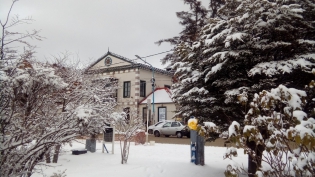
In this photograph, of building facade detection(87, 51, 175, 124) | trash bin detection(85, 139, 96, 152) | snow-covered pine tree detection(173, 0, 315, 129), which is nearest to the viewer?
snow-covered pine tree detection(173, 0, 315, 129)

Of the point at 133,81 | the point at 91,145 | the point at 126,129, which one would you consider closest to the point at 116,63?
the point at 133,81

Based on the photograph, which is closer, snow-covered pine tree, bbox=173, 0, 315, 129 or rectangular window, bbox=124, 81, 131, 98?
snow-covered pine tree, bbox=173, 0, 315, 129

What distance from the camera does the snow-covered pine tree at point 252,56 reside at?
4.83 m

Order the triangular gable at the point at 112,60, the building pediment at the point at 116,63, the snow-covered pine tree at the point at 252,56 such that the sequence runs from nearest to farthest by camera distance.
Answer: the snow-covered pine tree at the point at 252,56 < the building pediment at the point at 116,63 < the triangular gable at the point at 112,60

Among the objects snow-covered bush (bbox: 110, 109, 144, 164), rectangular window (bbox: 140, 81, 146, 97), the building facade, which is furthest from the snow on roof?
snow-covered bush (bbox: 110, 109, 144, 164)

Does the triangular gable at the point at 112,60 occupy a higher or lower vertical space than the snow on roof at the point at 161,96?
higher

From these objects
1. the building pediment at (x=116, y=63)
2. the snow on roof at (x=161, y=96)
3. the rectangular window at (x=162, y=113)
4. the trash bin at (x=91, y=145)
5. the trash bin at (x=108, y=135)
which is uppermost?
the building pediment at (x=116, y=63)

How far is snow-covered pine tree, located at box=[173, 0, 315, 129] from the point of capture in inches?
190

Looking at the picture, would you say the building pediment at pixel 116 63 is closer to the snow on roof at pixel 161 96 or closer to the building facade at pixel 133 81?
the building facade at pixel 133 81

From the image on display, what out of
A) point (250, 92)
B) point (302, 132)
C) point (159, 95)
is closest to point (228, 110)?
point (250, 92)

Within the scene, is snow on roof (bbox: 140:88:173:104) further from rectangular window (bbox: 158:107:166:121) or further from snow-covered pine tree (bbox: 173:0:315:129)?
snow-covered pine tree (bbox: 173:0:315:129)

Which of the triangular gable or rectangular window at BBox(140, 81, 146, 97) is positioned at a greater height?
the triangular gable

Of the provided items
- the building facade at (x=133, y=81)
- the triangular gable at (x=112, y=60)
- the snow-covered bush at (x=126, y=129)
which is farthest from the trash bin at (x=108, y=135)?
the triangular gable at (x=112, y=60)

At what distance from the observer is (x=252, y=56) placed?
17.1ft
